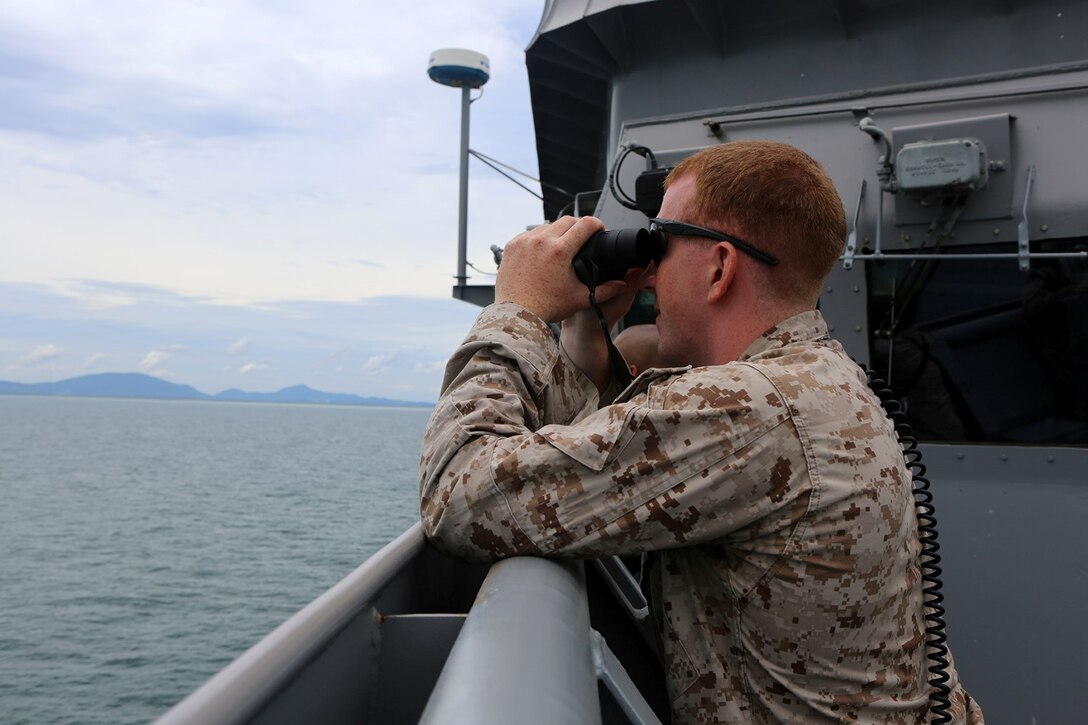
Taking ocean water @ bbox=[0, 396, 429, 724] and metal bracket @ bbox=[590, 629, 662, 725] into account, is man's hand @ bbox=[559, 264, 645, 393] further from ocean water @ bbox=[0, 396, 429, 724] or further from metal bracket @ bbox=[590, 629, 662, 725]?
ocean water @ bbox=[0, 396, 429, 724]

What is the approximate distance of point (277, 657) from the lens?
105 centimetres

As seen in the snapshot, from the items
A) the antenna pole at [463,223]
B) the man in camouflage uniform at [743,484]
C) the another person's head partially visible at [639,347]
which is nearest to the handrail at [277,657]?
the man in camouflage uniform at [743,484]

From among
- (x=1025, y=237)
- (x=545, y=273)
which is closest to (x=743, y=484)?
(x=545, y=273)

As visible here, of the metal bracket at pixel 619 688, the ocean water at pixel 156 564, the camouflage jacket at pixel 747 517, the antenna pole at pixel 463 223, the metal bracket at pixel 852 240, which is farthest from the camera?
the ocean water at pixel 156 564

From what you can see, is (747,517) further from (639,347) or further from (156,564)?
(156,564)

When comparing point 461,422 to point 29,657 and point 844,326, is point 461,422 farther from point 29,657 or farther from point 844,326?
point 29,657

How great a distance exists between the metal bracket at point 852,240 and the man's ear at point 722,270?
2.09 m

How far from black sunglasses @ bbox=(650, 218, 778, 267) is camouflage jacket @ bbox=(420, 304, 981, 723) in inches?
7.2

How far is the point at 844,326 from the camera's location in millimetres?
3770

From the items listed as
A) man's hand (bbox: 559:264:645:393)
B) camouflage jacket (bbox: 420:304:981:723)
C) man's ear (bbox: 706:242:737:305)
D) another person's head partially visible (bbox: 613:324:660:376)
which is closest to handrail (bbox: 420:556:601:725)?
camouflage jacket (bbox: 420:304:981:723)

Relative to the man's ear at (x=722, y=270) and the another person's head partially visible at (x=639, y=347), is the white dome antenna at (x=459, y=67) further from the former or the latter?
the man's ear at (x=722, y=270)

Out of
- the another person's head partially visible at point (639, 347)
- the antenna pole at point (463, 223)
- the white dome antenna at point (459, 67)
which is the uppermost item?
the white dome antenna at point (459, 67)

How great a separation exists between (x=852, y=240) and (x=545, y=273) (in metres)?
2.18

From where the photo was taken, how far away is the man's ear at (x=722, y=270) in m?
1.66
